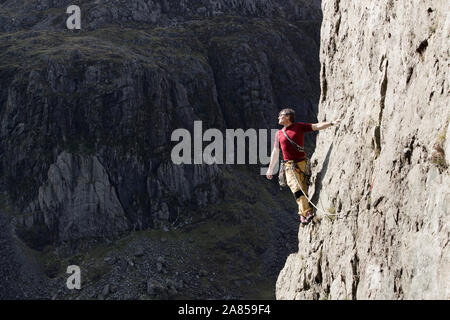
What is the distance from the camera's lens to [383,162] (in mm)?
13711

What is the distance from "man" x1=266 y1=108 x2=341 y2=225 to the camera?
1841cm

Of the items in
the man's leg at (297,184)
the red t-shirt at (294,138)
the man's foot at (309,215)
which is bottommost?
the man's foot at (309,215)

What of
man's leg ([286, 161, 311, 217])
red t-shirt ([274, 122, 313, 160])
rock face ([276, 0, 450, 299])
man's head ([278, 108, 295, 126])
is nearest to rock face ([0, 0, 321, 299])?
man's leg ([286, 161, 311, 217])

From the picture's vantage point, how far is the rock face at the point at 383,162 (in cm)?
1082

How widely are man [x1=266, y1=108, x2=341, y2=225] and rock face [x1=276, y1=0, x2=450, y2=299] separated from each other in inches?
21.3

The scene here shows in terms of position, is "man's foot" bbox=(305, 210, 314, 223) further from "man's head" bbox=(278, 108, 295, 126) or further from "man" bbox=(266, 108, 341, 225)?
"man's head" bbox=(278, 108, 295, 126)

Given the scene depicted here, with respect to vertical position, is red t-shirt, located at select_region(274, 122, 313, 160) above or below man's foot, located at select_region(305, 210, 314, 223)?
above

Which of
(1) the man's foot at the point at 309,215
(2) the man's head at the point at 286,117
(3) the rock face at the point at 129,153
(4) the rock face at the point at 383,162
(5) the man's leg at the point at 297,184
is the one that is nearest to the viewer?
(4) the rock face at the point at 383,162

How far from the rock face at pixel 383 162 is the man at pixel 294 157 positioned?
542 mm

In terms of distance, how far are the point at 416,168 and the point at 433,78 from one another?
6.30 ft

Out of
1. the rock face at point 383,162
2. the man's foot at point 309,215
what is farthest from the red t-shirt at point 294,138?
the man's foot at point 309,215

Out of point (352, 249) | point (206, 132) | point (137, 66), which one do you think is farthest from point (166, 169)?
point (352, 249)

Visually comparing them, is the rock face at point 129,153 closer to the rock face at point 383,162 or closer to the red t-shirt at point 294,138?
the red t-shirt at point 294,138

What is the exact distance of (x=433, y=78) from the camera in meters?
11.4
